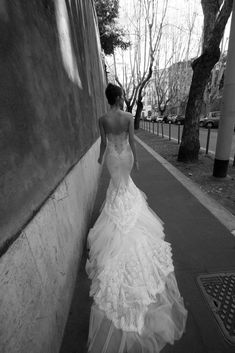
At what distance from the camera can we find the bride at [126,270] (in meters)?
1.65

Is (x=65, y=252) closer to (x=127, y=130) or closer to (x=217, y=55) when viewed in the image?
(x=127, y=130)

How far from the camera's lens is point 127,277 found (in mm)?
1985

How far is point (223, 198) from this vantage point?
4242 millimetres

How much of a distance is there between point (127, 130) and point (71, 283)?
6.48ft

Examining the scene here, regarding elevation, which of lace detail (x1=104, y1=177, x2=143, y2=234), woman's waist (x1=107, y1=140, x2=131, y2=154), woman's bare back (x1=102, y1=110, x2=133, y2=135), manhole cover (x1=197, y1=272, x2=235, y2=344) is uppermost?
woman's bare back (x1=102, y1=110, x2=133, y2=135)

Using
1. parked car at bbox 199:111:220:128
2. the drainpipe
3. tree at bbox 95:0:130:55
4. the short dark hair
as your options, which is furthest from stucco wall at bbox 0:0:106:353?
parked car at bbox 199:111:220:128

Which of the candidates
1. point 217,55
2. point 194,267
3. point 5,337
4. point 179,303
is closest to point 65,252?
point 5,337

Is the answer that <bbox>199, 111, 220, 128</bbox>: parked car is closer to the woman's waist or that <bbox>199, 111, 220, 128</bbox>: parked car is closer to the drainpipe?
the drainpipe

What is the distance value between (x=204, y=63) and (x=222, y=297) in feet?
21.5

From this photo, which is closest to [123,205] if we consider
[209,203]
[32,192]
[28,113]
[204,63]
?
[32,192]

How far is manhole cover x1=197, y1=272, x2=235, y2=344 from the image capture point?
1.77 metres

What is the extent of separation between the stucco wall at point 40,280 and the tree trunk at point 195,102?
573 cm

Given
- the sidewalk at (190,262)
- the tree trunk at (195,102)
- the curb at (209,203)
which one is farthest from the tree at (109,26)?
the sidewalk at (190,262)

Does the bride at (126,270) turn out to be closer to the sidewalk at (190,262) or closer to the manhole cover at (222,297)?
the sidewalk at (190,262)
